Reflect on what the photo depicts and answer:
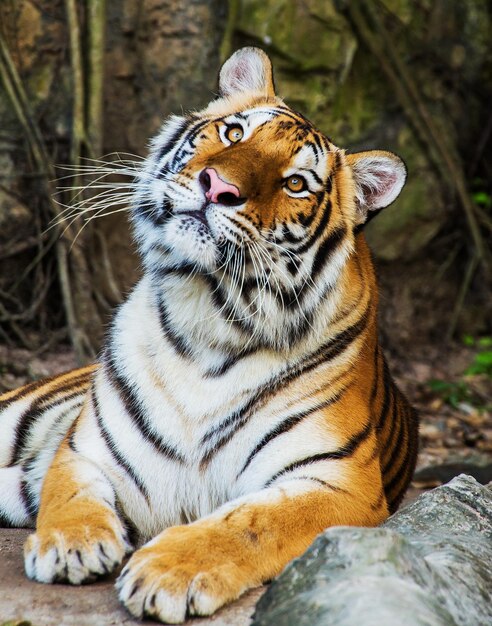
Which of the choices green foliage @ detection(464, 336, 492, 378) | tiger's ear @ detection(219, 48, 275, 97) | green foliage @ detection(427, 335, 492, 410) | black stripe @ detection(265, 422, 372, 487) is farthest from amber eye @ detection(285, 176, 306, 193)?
green foliage @ detection(464, 336, 492, 378)

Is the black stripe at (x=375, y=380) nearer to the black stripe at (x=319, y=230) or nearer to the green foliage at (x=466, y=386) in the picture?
the black stripe at (x=319, y=230)

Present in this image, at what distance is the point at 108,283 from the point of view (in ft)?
18.5

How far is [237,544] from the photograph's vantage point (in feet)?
8.07

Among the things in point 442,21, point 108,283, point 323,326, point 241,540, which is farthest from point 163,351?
point 442,21

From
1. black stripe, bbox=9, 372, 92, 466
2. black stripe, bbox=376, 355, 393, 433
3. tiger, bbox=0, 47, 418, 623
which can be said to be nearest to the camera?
tiger, bbox=0, 47, 418, 623

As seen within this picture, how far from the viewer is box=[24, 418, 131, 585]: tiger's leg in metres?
2.50

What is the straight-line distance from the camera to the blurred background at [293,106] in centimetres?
544

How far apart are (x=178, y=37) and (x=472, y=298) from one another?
271 cm

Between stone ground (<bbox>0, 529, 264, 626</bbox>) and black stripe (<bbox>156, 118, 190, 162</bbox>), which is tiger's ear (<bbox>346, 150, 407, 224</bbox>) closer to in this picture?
black stripe (<bbox>156, 118, 190, 162</bbox>)

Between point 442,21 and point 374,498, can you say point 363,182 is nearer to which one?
point 374,498

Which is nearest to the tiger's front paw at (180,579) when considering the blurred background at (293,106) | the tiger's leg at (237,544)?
the tiger's leg at (237,544)

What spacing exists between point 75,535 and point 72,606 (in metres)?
0.20

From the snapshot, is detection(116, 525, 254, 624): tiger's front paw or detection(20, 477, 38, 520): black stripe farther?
detection(20, 477, 38, 520): black stripe

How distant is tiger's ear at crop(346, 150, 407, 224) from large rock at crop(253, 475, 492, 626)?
102 cm
